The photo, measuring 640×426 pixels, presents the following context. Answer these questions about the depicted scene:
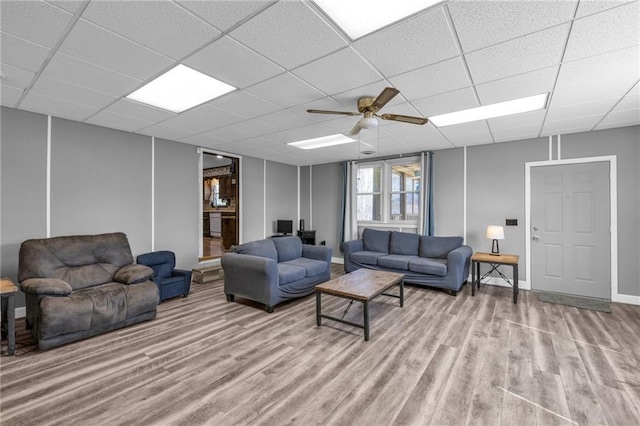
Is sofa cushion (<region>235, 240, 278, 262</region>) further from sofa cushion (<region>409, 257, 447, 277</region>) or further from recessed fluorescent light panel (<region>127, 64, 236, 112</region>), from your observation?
sofa cushion (<region>409, 257, 447, 277</region>)

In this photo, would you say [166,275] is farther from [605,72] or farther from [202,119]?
[605,72]

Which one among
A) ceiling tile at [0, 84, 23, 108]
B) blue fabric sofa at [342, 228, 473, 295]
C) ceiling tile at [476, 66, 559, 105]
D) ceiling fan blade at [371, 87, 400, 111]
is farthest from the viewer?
blue fabric sofa at [342, 228, 473, 295]

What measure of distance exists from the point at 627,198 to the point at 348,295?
14.7ft

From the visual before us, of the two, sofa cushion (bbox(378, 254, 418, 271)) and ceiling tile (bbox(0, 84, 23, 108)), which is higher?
ceiling tile (bbox(0, 84, 23, 108))

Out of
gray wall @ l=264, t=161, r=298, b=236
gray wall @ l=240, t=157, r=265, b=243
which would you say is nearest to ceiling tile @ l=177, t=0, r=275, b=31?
gray wall @ l=240, t=157, r=265, b=243

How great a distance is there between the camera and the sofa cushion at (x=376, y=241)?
5.81m

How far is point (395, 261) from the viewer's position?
16.5ft

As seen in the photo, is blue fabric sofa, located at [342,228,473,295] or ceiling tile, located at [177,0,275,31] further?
blue fabric sofa, located at [342,228,473,295]

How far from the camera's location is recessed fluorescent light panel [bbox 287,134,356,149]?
4923 millimetres

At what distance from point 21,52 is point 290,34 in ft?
7.08

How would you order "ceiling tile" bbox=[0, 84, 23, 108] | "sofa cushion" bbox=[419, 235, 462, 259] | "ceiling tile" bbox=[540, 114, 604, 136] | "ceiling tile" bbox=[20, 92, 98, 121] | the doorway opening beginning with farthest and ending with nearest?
the doorway opening < "sofa cushion" bbox=[419, 235, 462, 259] < "ceiling tile" bbox=[540, 114, 604, 136] < "ceiling tile" bbox=[20, 92, 98, 121] < "ceiling tile" bbox=[0, 84, 23, 108]

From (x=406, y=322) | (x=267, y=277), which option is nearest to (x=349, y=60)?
(x=267, y=277)

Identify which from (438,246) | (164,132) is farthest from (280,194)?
(438,246)

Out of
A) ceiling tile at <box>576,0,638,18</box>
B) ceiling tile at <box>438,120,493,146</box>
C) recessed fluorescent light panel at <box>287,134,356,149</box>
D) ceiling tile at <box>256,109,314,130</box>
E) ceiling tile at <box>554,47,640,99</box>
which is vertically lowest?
ceiling tile at <box>554,47,640,99</box>
